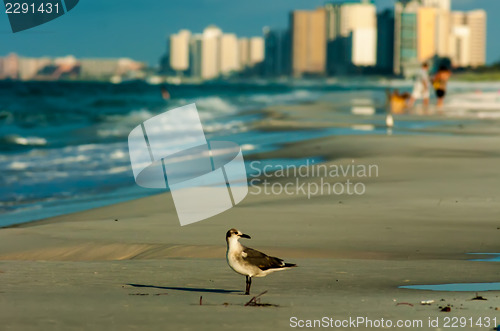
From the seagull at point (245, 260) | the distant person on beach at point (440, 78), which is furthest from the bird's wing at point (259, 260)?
the distant person on beach at point (440, 78)

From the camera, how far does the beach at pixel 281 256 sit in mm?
4145

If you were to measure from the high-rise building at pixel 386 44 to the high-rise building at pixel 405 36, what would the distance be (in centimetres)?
275

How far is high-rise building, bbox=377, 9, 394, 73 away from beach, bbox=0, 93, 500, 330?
563ft

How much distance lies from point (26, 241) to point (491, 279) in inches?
139

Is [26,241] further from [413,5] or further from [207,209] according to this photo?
[413,5]

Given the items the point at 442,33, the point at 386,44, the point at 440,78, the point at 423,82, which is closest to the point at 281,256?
the point at 440,78

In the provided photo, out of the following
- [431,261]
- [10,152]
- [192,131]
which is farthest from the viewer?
[192,131]

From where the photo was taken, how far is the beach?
4.14 m

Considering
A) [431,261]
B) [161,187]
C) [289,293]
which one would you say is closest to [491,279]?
[431,261]

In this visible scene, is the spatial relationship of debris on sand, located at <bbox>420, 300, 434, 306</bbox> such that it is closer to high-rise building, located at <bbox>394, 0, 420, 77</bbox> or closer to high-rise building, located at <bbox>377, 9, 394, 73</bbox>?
high-rise building, located at <bbox>394, 0, 420, 77</bbox>

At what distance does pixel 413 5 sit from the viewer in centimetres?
17612

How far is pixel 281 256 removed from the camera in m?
5.99

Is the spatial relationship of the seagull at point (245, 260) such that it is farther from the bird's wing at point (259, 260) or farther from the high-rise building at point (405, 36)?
the high-rise building at point (405, 36)

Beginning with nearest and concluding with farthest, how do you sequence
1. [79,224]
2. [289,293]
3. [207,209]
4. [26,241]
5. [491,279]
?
[289,293], [491,279], [26,241], [79,224], [207,209]
